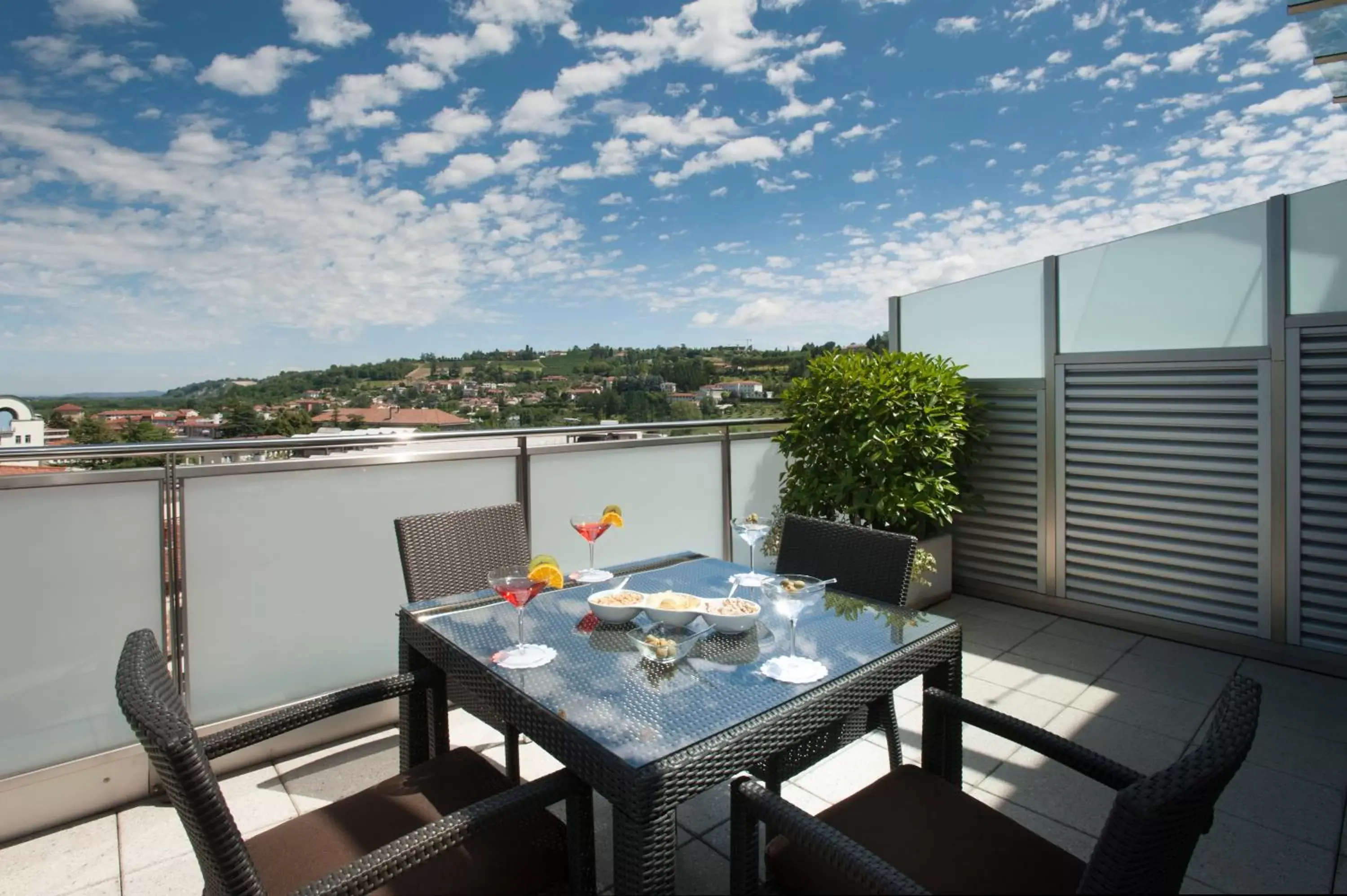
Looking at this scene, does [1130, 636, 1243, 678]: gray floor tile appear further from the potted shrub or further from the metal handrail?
the metal handrail

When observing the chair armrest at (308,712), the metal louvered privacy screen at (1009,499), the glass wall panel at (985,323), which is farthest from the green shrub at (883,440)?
the chair armrest at (308,712)

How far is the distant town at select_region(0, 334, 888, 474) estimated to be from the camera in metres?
2.87

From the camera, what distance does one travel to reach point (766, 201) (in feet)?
52.9

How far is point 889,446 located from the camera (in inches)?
157

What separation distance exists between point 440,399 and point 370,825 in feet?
18.7

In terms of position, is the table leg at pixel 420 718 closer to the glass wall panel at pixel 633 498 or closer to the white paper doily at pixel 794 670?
the white paper doily at pixel 794 670

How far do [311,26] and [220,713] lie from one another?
16.2 meters

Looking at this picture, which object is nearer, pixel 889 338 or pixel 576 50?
pixel 889 338

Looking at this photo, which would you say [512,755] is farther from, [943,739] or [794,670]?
[943,739]

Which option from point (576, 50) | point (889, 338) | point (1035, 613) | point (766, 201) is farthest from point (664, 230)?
point (1035, 613)

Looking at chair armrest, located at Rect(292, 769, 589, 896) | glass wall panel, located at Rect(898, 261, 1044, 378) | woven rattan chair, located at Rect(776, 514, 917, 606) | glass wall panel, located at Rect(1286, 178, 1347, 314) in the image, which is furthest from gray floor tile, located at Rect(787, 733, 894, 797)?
glass wall panel, located at Rect(1286, 178, 1347, 314)

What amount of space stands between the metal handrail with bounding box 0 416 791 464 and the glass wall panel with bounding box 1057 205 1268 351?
Answer: 242cm

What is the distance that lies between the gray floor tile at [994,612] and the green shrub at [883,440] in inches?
18.2

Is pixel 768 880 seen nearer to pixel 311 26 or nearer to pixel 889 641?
pixel 889 641
